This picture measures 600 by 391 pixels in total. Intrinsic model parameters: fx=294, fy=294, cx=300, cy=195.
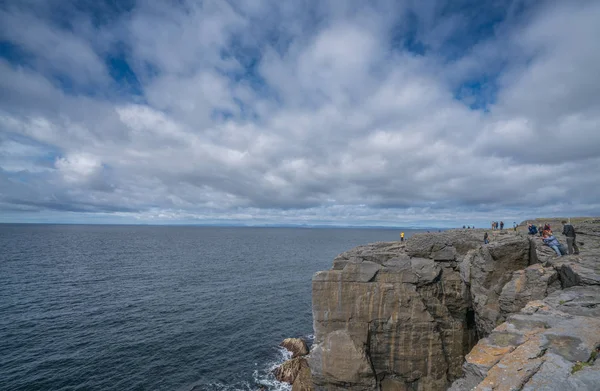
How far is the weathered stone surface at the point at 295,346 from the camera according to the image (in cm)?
3803

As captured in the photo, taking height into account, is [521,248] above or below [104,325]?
above

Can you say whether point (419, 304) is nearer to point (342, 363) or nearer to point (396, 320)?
point (396, 320)

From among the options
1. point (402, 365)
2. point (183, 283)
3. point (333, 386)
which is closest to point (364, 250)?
point (402, 365)

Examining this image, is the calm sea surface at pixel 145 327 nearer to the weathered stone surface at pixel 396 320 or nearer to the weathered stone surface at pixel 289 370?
the weathered stone surface at pixel 289 370

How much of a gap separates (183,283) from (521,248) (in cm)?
6421

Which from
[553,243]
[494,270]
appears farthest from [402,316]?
[553,243]

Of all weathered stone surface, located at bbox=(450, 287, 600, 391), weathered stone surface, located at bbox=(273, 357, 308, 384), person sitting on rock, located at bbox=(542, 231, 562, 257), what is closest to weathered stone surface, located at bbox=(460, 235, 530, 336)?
person sitting on rock, located at bbox=(542, 231, 562, 257)

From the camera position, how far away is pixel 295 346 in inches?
1534

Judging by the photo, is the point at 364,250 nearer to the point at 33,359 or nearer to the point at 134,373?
the point at 134,373

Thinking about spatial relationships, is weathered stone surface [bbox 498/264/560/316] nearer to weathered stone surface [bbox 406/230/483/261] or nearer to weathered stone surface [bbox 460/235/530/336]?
weathered stone surface [bbox 460/235/530/336]

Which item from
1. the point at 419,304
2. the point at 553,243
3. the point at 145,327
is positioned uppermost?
the point at 553,243

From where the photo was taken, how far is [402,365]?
23.8 m

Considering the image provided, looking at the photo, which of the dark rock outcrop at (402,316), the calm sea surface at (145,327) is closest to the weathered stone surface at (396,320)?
the dark rock outcrop at (402,316)

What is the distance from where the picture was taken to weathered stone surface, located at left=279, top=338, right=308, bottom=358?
38031 millimetres
